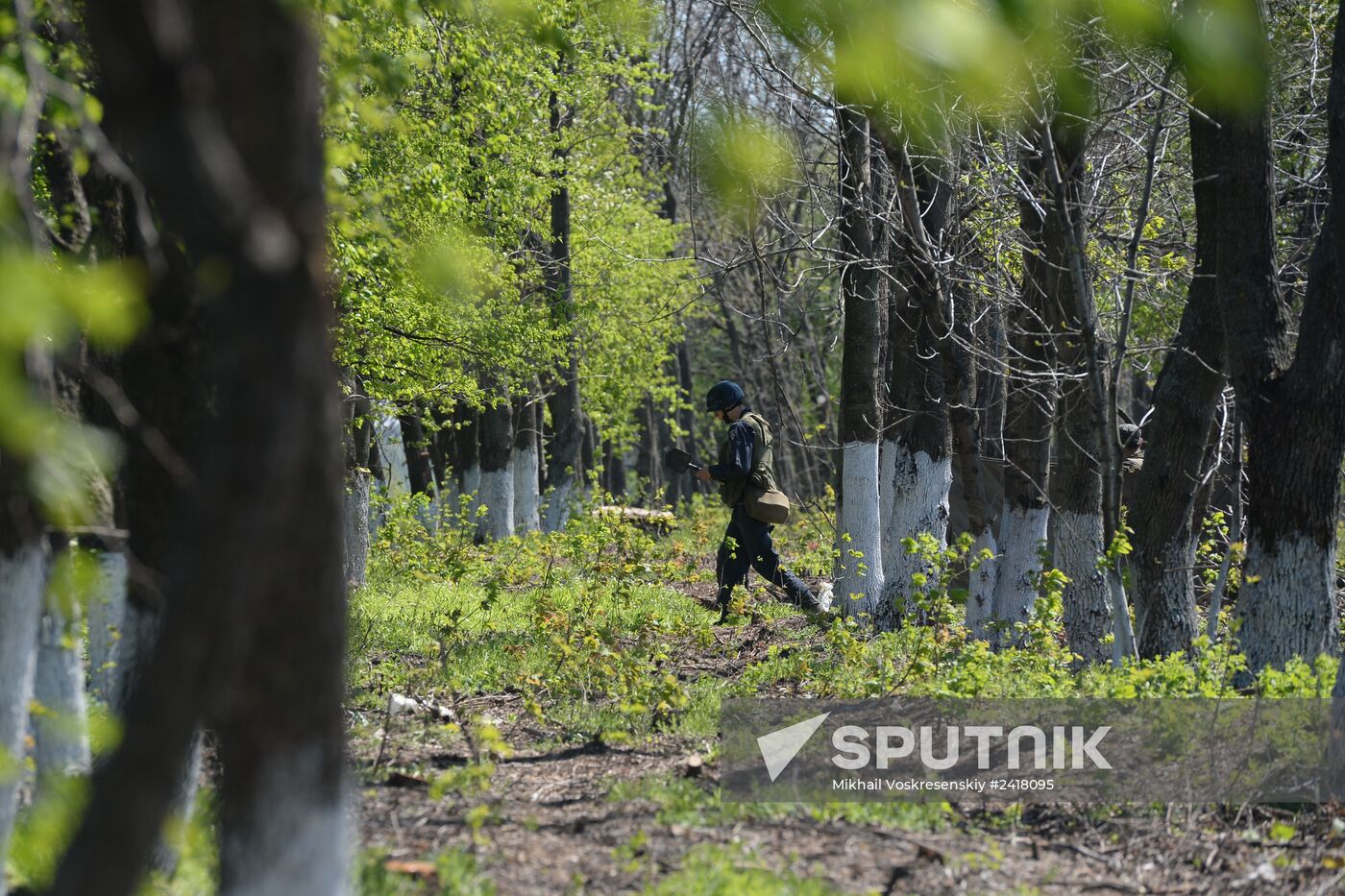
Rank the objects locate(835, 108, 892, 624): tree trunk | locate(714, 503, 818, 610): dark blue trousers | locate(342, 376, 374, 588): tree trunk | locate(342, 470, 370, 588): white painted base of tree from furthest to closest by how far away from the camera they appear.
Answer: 1. locate(342, 470, 370, 588): white painted base of tree
2. locate(342, 376, 374, 588): tree trunk
3. locate(714, 503, 818, 610): dark blue trousers
4. locate(835, 108, 892, 624): tree trunk

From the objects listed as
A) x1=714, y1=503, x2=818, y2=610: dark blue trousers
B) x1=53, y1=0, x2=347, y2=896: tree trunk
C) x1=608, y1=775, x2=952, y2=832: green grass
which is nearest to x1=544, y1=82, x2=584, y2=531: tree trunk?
x1=714, y1=503, x2=818, y2=610: dark blue trousers

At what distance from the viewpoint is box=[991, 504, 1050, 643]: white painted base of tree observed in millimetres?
10438

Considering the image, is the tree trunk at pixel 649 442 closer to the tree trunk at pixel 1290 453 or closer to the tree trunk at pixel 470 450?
the tree trunk at pixel 470 450

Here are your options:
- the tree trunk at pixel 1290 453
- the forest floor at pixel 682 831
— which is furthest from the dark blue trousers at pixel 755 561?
the tree trunk at pixel 1290 453

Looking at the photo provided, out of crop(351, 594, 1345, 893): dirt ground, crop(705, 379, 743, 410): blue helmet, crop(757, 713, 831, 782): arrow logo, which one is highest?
crop(705, 379, 743, 410): blue helmet

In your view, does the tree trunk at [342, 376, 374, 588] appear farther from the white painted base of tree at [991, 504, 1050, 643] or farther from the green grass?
the green grass

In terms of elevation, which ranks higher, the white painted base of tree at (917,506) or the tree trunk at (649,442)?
the tree trunk at (649,442)

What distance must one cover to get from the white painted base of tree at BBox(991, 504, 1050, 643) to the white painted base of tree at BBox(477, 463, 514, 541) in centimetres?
1022

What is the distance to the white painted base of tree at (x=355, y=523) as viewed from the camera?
12.1 metres

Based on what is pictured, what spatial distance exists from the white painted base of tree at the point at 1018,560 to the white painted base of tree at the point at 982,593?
0.13 meters

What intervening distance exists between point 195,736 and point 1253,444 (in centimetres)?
553

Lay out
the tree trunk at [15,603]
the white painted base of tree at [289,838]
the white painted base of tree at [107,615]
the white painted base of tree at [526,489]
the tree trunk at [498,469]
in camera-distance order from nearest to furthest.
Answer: the white painted base of tree at [289,838] → the tree trunk at [15,603] → the white painted base of tree at [107,615] → the tree trunk at [498,469] → the white painted base of tree at [526,489]

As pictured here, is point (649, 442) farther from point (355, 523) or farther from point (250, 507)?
point (250, 507)

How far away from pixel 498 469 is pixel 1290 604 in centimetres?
1404
